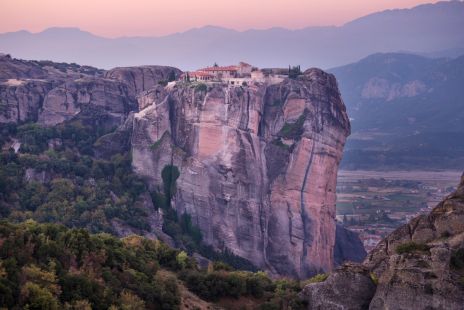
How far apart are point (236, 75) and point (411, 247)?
1626 inches

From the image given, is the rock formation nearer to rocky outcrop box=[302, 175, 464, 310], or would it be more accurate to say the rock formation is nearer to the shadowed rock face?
the shadowed rock face

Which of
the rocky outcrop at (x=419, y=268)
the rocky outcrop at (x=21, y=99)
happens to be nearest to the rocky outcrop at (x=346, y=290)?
the rocky outcrop at (x=419, y=268)

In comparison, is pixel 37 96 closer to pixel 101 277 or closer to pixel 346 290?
pixel 101 277

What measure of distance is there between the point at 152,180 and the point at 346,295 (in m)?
36.8

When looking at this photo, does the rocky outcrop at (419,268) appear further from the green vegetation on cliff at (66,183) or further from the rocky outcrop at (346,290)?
the green vegetation on cliff at (66,183)

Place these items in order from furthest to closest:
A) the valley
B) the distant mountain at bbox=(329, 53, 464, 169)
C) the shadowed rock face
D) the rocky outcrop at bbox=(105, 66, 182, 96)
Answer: the distant mountain at bbox=(329, 53, 464, 169) < the valley < the rocky outcrop at bbox=(105, 66, 182, 96) < the shadowed rock face

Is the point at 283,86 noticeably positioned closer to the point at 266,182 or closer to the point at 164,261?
the point at 266,182

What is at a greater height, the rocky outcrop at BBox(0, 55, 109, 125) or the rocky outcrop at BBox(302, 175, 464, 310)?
the rocky outcrop at BBox(0, 55, 109, 125)

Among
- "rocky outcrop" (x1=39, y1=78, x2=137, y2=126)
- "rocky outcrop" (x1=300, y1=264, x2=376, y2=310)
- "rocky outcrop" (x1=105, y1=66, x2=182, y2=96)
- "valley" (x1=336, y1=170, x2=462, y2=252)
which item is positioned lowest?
"valley" (x1=336, y1=170, x2=462, y2=252)

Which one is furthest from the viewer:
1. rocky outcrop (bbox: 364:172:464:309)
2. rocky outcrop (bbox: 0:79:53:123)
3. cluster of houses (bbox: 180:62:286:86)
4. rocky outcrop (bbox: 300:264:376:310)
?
rocky outcrop (bbox: 0:79:53:123)

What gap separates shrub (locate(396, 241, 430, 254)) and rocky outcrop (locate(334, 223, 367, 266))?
36.8m

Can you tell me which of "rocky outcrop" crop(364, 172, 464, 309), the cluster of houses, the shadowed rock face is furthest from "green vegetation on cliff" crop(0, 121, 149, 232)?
"rocky outcrop" crop(364, 172, 464, 309)

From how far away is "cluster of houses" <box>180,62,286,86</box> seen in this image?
61.2 meters

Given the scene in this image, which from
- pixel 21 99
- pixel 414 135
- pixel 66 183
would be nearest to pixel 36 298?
pixel 66 183
